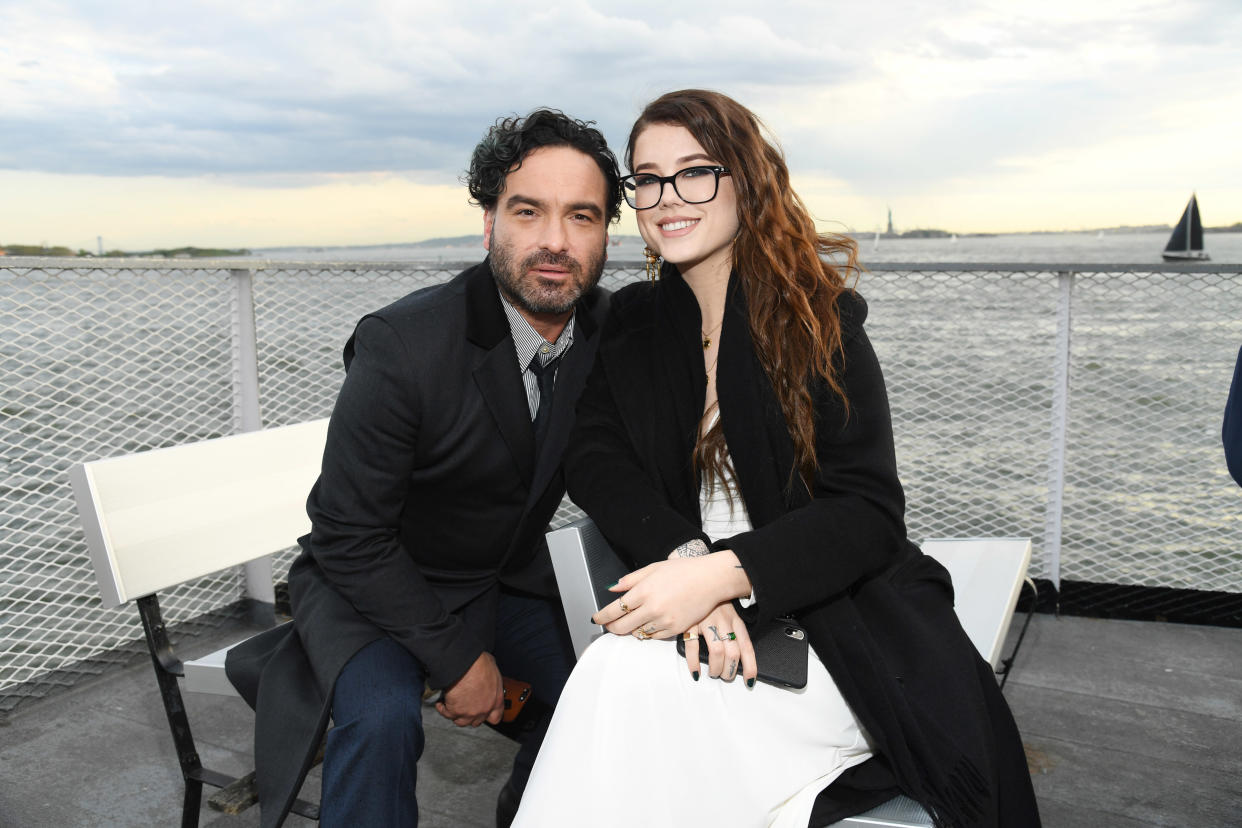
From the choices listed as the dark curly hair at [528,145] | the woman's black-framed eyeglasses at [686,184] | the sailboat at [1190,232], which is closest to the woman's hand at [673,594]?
the woman's black-framed eyeglasses at [686,184]

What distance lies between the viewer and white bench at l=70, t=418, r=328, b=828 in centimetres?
208

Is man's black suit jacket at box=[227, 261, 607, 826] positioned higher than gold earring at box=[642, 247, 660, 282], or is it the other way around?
gold earring at box=[642, 247, 660, 282]

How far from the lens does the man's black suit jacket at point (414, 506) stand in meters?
1.88

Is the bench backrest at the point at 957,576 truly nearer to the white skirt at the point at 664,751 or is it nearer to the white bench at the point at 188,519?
the white skirt at the point at 664,751

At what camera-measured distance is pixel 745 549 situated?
172cm

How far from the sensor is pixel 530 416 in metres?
2.07

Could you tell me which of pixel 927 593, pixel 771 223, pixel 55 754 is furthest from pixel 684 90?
pixel 55 754

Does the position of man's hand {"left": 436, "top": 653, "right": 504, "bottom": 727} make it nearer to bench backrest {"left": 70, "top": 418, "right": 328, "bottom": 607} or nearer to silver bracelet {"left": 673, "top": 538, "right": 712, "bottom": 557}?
silver bracelet {"left": 673, "top": 538, "right": 712, "bottom": 557}

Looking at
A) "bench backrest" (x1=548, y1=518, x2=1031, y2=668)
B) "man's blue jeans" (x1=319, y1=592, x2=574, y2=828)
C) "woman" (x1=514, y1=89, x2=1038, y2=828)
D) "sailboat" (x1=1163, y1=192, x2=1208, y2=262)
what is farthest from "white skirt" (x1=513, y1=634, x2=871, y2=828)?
"sailboat" (x1=1163, y1=192, x2=1208, y2=262)

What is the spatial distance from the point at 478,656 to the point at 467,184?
3.78 feet

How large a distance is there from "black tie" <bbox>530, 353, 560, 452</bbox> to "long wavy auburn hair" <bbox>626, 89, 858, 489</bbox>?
37 centimetres

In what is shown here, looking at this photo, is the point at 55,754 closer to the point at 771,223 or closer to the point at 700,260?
the point at 700,260

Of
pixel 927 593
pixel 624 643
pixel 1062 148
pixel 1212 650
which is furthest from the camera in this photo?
pixel 1062 148

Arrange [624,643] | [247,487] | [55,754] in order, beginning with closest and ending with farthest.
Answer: [624,643] < [247,487] < [55,754]
